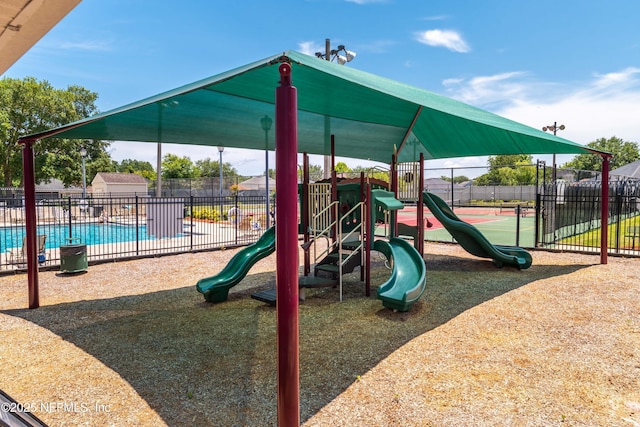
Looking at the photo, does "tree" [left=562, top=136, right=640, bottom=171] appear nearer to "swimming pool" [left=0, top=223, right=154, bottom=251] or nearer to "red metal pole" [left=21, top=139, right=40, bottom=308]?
"swimming pool" [left=0, top=223, right=154, bottom=251]

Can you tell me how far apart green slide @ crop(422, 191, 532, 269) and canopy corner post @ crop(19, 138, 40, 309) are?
7893 millimetres

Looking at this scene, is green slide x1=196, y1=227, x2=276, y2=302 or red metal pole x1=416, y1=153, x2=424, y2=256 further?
red metal pole x1=416, y1=153, x2=424, y2=256

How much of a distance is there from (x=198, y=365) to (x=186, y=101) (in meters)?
3.70

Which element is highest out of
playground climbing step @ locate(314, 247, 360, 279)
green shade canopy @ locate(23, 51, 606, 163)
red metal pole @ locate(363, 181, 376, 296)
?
green shade canopy @ locate(23, 51, 606, 163)

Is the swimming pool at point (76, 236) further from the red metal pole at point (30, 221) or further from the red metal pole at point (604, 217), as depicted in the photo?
the red metal pole at point (604, 217)

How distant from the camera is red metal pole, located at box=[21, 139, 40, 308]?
620 centimetres

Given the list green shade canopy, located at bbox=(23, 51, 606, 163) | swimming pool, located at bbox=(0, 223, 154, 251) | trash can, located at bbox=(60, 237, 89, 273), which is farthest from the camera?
swimming pool, located at bbox=(0, 223, 154, 251)

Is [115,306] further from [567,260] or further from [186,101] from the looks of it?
[567,260]

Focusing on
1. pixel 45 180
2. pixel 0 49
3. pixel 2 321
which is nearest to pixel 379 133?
pixel 0 49

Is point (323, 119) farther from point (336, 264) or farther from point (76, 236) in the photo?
point (76, 236)

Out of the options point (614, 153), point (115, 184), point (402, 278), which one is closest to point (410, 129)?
point (402, 278)

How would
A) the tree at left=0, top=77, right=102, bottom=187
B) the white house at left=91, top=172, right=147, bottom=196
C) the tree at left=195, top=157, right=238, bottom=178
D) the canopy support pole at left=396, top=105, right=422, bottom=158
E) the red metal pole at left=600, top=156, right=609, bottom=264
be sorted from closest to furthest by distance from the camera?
the canopy support pole at left=396, top=105, right=422, bottom=158 → the red metal pole at left=600, top=156, right=609, bottom=264 → the tree at left=0, top=77, right=102, bottom=187 → the white house at left=91, top=172, right=147, bottom=196 → the tree at left=195, top=157, right=238, bottom=178

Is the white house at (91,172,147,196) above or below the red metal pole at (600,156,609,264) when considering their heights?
above

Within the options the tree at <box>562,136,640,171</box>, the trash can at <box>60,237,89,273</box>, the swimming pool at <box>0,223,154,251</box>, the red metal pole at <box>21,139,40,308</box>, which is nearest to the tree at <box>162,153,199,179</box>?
the swimming pool at <box>0,223,154,251</box>
